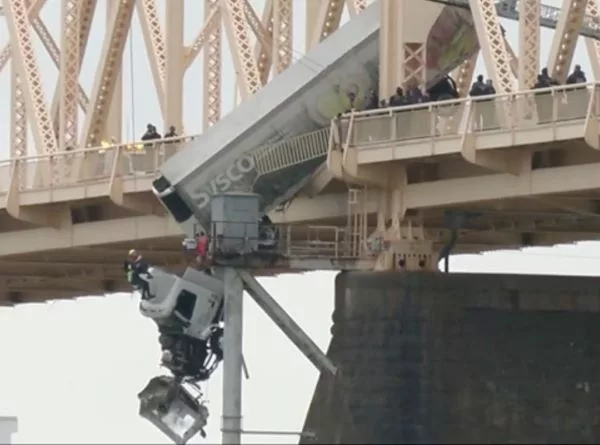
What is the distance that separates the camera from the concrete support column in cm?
9100

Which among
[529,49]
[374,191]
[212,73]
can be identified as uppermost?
[212,73]

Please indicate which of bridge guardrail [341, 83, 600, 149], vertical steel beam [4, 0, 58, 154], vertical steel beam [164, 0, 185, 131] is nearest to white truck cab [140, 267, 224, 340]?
bridge guardrail [341, 83, 600, 149]

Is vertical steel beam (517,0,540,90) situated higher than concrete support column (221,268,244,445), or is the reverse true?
vertical steel beam (517,0,540,90)

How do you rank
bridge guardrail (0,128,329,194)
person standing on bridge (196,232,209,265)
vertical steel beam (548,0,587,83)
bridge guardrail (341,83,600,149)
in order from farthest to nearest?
bridge guardrail (0,128,329,194) < person standing on bridge (196,232,209,265) < vertical steel beam (548,0,587,83) < bridge guardrail (341,83,600,149)

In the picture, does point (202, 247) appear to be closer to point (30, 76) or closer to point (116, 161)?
point (116, 161)

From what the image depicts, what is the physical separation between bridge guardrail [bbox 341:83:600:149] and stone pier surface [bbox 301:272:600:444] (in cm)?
311

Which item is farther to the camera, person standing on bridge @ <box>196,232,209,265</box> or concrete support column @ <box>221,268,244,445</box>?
concrete support column @ <box>221,268,244,445</box>

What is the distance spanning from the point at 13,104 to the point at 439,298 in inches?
1040

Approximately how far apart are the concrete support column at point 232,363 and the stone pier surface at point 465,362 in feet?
6.28

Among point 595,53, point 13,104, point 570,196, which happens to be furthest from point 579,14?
point 13,104

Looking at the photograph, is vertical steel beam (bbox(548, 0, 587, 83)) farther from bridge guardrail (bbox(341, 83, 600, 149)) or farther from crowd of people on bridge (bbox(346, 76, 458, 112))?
bridge guardrail (bbox(341, 83, 600, 149))

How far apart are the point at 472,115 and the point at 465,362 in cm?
583

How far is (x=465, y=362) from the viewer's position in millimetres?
89062

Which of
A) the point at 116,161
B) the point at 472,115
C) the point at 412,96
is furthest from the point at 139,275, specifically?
the point at 472,115
